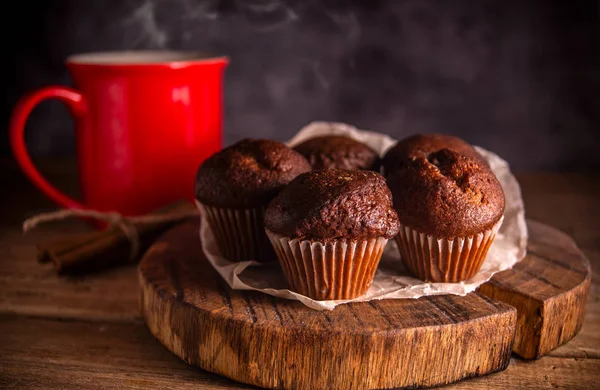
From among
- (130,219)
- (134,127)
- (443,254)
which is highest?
(134,127)

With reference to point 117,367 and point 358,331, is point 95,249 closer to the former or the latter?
point 117,367

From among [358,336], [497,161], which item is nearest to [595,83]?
[497,161]

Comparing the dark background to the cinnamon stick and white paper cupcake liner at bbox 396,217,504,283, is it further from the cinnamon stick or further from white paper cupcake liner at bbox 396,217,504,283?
white paper cupcake liner at bbox 396,217,504,283

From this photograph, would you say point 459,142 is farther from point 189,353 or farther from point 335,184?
point 189,353

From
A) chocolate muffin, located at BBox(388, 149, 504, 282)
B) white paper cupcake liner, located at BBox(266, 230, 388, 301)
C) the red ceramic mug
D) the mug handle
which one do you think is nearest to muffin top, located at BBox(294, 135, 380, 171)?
chocolate muffin, located at BBox(388, 149, 504, 282)

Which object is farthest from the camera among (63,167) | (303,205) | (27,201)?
(63,167)

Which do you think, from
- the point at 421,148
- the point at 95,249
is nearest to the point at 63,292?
the point at 95,249
